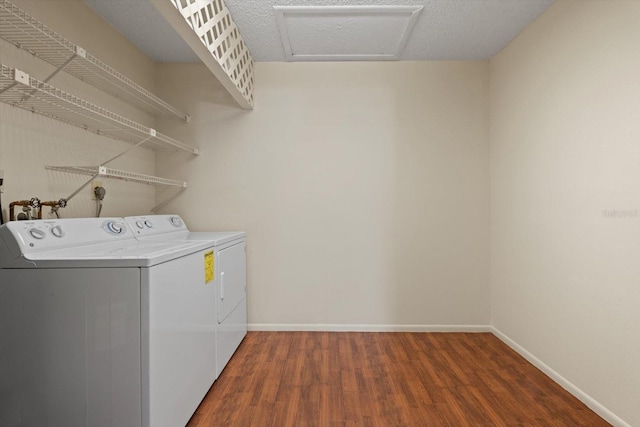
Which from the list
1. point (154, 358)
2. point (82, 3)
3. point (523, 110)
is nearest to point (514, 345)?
point (523, 110)

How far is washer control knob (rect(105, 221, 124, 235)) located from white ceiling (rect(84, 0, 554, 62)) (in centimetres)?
136

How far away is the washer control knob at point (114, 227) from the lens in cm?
190

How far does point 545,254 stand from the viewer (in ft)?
7.39

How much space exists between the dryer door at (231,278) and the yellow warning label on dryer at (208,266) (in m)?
0.14

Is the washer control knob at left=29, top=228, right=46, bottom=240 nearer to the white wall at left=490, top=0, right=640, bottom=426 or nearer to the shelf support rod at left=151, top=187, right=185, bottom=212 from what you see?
the shelf support rod at left=151, top=187, right=185, bottom=212

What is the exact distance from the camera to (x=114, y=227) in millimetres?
1941

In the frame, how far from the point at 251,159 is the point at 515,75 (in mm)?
2155

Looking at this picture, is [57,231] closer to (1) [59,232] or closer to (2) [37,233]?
(1) [59,232]

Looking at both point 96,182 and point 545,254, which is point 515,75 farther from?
point 96,182

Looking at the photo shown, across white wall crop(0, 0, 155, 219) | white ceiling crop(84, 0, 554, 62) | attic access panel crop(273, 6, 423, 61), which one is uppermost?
white ceiling crop(84, 0, 554, 62)

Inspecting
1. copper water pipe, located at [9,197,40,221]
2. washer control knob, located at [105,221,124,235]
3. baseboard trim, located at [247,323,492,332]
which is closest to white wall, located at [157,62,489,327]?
baseboard trim, located at [247,323,492,332]

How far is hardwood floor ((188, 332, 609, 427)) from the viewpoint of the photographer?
175 centimetres

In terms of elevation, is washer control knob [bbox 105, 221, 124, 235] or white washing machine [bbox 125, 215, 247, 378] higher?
washer control knob [bbox 105, 221, 124, 235]

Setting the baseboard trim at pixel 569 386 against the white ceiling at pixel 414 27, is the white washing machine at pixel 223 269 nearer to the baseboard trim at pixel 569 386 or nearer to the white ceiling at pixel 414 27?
the white ceiling at pixel 414 27
